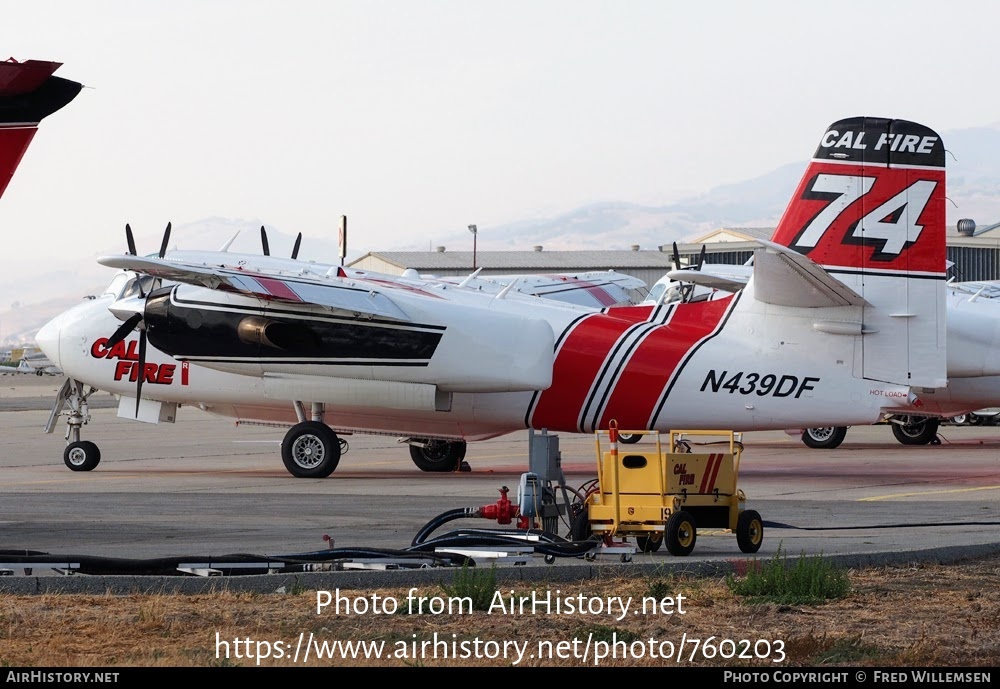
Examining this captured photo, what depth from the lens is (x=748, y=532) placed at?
517 inches

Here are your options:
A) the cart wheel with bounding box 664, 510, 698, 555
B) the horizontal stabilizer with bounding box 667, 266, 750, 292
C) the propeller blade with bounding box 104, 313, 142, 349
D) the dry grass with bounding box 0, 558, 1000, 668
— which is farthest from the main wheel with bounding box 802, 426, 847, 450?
the dry grass with bounding box 0, 558, 1000, 668

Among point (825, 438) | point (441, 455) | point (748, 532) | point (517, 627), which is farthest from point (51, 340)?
point (517, 627)

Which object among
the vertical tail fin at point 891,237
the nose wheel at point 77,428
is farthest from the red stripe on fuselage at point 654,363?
the nose wheel at point 77,428

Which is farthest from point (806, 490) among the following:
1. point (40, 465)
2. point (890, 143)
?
point (40, 465)

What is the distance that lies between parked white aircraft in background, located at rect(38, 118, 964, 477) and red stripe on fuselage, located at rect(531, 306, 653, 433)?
28 mm

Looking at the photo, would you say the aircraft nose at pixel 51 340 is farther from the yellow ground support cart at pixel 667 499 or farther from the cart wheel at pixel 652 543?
the cart wheel at pixel 652 543

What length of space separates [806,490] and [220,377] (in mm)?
10808

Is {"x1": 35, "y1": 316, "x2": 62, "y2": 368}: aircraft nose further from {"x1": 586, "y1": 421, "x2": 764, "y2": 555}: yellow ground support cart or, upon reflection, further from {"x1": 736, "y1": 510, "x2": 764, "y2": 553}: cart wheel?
{"x1": 736, "y1": 510, "x2": 764, "y2": 553}: cart wheel

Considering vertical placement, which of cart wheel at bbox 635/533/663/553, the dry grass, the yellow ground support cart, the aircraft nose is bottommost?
cart wheel at bbox 635/533/663/553

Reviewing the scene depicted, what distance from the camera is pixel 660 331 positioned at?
23.0 meters

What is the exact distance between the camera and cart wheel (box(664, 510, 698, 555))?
12625mm

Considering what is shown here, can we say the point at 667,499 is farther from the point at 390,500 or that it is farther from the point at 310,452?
the point at 310,452

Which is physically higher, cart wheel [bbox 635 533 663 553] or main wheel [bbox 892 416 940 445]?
cart wheel [bbox 635 533 663 553]
